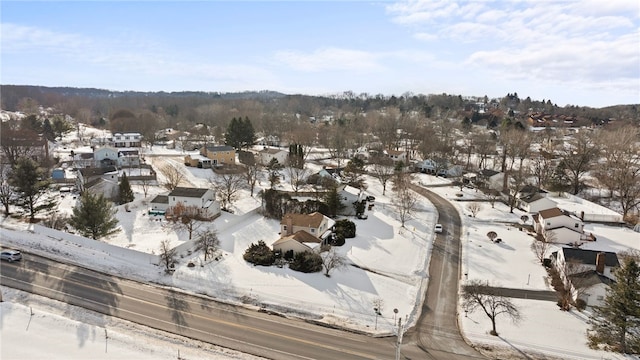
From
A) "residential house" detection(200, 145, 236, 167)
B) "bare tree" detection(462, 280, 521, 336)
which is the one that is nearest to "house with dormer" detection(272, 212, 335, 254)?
"bare tree" detection(462, 280, 521, 336)

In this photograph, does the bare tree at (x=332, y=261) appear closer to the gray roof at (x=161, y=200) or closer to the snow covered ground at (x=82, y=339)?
the snow covered ground at (x=82, y=339)

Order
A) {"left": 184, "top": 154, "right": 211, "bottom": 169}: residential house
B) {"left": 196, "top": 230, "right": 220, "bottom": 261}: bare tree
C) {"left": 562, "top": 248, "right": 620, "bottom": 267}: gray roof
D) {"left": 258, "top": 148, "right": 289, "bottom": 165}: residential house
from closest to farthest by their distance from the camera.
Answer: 1. {"left": 562, "top": 248, "right": 620, "bottom": 267}: gray roof
2. {"left": 196, "top": 230, "right": 220, "bottom": 261}: bare tree
3. {"left": 184, "top": 154, "right": 211, "bottom": 169}: residential house
4. {"left": 258, "top": 148, "right": 289, "bottom": 165}: residential house

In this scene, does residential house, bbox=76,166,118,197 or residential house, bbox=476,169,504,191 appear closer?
residential house, bbox=76,166,118,197

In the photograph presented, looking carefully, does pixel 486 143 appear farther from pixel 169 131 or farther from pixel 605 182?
pixel 169 131

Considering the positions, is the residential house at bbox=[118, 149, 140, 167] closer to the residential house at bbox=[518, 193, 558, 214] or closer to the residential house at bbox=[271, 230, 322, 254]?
the residential house at bbox=[271, 230, 322, 254]

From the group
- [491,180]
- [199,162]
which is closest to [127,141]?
[199,162]

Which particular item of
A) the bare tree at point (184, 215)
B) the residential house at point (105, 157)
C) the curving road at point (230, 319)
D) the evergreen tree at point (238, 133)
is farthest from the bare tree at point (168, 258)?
the evergreen tree at point (238, 133)

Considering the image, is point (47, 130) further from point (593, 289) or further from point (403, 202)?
point (593, 289)
